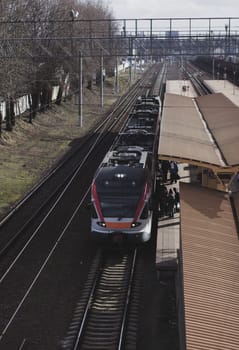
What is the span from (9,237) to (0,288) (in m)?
4.21

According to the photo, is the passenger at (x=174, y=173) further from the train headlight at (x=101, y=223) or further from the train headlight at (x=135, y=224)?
the train headlight at (x=101, y=223)

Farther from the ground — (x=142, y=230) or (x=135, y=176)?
(x=135, y=176)

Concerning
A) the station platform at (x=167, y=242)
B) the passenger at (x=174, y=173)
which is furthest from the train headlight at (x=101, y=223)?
the passenger at (x=174, y=173)

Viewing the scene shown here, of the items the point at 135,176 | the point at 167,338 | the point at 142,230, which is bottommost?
the point at 167,338

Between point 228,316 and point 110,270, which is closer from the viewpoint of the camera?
point 228,316

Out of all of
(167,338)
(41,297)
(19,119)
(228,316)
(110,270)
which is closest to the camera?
(228,316)

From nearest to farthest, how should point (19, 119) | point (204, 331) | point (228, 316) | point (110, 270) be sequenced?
point (204, 331) < point (228, 316) < point (110, 270) < point (19, 119)

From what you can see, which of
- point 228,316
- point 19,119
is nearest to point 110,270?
point 228,316

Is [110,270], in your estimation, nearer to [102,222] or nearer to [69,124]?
[102,222]

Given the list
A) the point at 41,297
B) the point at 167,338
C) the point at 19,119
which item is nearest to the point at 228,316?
the point at 167,338

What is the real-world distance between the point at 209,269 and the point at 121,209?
228 inches

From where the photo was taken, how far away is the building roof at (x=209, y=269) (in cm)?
970

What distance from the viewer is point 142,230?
1789 cm

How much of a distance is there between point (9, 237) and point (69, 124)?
99.6 feet
